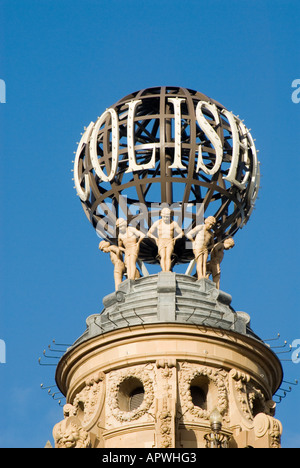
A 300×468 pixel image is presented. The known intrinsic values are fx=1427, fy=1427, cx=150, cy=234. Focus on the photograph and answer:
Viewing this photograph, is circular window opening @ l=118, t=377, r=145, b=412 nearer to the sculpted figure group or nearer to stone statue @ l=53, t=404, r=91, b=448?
stone statue @ l=53, t=404, r=91, b=448

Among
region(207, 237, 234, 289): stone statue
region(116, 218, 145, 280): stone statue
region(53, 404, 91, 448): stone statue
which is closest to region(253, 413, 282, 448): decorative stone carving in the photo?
region(53, 404, 91, 448): stone statue

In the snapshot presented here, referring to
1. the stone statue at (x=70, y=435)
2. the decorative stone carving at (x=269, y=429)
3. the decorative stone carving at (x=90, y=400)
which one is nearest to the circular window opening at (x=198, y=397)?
the decorative stone carving at (x=269, y=429)

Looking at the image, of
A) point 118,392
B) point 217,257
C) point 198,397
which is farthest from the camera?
point 217,257

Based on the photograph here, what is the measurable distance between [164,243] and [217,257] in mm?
3311

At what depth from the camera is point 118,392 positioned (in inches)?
2279

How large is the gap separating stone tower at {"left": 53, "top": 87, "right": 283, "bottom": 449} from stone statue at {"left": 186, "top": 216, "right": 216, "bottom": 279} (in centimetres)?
5

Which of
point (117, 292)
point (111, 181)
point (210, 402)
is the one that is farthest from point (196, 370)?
point (111, 181)

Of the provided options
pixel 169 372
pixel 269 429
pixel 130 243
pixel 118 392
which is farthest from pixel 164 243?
pixel 269 429

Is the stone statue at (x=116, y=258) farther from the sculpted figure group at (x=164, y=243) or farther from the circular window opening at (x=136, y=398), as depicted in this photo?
the circular window opening at (x=136, y=398)

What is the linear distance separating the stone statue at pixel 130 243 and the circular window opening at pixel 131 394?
556cm

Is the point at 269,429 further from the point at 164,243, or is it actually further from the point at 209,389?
the point at 164,243
